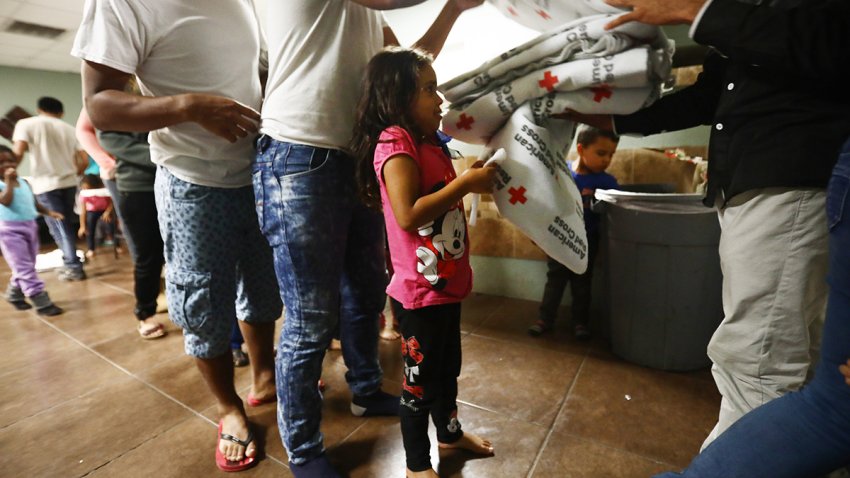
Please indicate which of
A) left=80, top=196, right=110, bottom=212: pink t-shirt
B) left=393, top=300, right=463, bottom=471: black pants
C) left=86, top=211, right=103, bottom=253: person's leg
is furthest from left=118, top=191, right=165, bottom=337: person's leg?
left=86, top=211, right=103, bottom=253: person's leg

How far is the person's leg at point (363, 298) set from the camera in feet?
3.87

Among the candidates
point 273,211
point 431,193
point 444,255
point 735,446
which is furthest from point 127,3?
point 735,446

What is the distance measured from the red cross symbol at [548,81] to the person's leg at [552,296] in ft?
4.38

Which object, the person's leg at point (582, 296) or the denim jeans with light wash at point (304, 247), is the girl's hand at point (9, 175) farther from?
the person's leg at point (582, 296)

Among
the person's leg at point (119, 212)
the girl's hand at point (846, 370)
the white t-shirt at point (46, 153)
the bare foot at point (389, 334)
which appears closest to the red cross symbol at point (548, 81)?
the girl's hand at point (846, 370)

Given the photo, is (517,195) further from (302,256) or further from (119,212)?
(119,212)

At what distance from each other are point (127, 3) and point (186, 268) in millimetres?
631

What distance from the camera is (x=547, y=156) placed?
2.94ft

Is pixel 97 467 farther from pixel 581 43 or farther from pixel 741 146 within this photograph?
pixel 741 146

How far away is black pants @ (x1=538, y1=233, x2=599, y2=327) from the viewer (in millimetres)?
2021

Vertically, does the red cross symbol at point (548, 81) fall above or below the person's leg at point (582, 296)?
above

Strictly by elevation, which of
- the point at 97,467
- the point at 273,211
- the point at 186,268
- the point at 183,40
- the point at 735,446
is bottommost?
the point at 97,467

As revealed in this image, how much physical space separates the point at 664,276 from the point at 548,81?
112cm

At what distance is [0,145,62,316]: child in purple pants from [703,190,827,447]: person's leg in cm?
359
